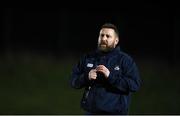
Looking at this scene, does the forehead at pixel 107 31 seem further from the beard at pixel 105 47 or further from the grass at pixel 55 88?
the grass at pixel 55 88

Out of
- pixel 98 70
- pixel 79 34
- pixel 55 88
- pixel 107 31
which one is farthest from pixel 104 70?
pixel 79 34

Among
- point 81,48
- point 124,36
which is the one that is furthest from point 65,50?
point 124,36

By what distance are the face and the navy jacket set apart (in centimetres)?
5

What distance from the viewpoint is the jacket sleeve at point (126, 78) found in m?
3.62

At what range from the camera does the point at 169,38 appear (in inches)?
478

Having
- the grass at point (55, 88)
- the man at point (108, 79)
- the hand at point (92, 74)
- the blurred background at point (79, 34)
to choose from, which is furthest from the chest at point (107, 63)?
the blurred background at point (79, 34)

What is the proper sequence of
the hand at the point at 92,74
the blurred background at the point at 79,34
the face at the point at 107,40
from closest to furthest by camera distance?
the hand at the point at 92,74 < the face at the point at 107,40 < the blurred background at the point at 79,34

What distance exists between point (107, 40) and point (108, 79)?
0.92 ft

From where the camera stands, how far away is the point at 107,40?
3715 mm

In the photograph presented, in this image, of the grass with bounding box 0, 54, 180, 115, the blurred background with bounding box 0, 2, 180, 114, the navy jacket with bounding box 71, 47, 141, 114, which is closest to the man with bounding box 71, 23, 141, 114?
the navy jacket with bounding box 71, 47, 141, 114

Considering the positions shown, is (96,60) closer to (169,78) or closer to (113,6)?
(169,78)

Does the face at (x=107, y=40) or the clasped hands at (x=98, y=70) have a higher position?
the face at (x=107, y=40)

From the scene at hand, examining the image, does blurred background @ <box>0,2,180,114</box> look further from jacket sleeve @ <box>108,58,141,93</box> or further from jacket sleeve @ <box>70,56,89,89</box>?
jacket sleeve @ <box>108,58,141,93</box>

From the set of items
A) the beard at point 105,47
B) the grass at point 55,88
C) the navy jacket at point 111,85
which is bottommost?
the grass at point 55,88
